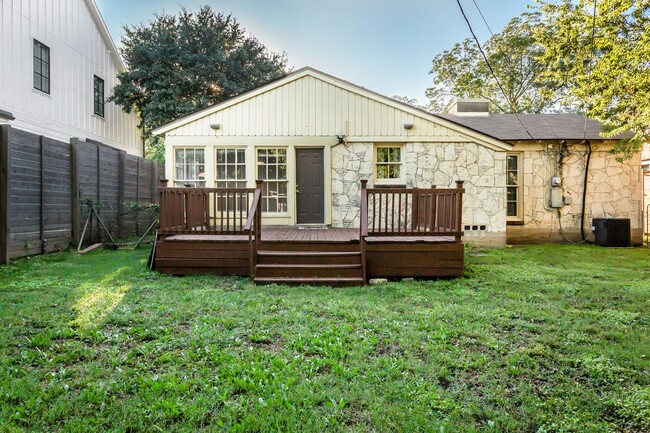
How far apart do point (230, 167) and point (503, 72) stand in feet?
56.4

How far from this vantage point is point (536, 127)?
1051cm

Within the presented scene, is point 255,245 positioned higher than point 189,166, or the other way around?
point 189,166

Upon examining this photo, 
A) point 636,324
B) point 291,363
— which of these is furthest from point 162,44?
point 636,324

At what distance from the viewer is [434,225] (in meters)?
5.86

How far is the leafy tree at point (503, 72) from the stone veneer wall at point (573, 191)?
900 centimetres

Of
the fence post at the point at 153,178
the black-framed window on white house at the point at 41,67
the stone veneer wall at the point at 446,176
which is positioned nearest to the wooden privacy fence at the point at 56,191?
the fence post at the point at 153,178

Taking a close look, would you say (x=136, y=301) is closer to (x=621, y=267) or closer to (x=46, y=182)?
(x=46, y=182)

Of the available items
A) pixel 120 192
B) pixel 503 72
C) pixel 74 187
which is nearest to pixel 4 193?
pixel 74 187

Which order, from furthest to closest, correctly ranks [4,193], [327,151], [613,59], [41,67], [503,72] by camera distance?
[503,72] < [41,67] < [327,151] < [613,59] < [4,193]

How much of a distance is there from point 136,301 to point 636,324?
5.15 metres

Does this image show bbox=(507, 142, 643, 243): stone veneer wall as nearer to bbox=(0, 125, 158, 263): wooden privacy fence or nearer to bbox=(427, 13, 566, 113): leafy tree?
bbox=(427, 13, 566, 113): leafy tree

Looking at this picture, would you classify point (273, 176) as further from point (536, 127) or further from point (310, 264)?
point (536, 127)

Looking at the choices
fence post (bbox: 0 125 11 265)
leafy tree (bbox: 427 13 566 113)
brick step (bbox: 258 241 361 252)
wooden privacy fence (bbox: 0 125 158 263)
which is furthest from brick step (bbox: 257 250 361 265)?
leafy tree (bbox: 427 13 566 113)

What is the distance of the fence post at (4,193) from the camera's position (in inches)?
233
